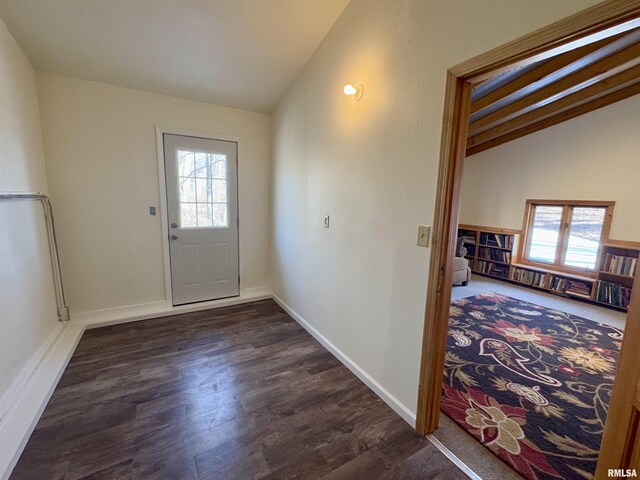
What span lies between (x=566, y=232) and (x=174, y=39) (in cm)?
595

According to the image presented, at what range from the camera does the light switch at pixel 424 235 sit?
1495 mm

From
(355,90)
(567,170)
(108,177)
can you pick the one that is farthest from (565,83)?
(108,177)

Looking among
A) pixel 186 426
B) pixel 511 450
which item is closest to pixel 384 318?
pixel 511 450

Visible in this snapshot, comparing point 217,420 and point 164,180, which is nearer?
point 217,420

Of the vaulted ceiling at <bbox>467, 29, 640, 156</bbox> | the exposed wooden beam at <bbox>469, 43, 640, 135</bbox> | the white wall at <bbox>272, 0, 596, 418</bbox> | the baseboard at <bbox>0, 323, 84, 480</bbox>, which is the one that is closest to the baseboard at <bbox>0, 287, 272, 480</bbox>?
the baseboard at <bbox>0, 323, 84, 480</bbox>

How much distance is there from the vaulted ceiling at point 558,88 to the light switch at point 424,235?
2068mm

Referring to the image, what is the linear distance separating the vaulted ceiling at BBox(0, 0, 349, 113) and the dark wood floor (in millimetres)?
2555

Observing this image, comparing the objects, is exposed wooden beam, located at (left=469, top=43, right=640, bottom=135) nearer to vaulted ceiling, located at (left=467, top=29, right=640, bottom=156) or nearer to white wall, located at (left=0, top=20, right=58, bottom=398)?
vaulted ceiling, located at (left=467, top=29, right=640, bottom=156)

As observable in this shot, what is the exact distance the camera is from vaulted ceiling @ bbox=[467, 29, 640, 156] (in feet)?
8.90

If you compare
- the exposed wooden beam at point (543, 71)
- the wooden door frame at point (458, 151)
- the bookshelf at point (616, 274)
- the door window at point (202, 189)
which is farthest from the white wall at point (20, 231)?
the bookshelf at point (616, 274)

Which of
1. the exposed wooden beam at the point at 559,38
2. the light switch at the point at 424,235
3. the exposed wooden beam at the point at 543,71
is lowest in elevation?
the light switch at the point at 424,235

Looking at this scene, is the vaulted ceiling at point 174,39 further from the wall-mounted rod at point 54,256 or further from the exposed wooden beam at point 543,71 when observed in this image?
the exposed wooden beam at point 543,71

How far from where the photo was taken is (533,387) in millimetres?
2016

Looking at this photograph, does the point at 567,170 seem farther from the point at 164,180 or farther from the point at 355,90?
Result: the point at 164,180
